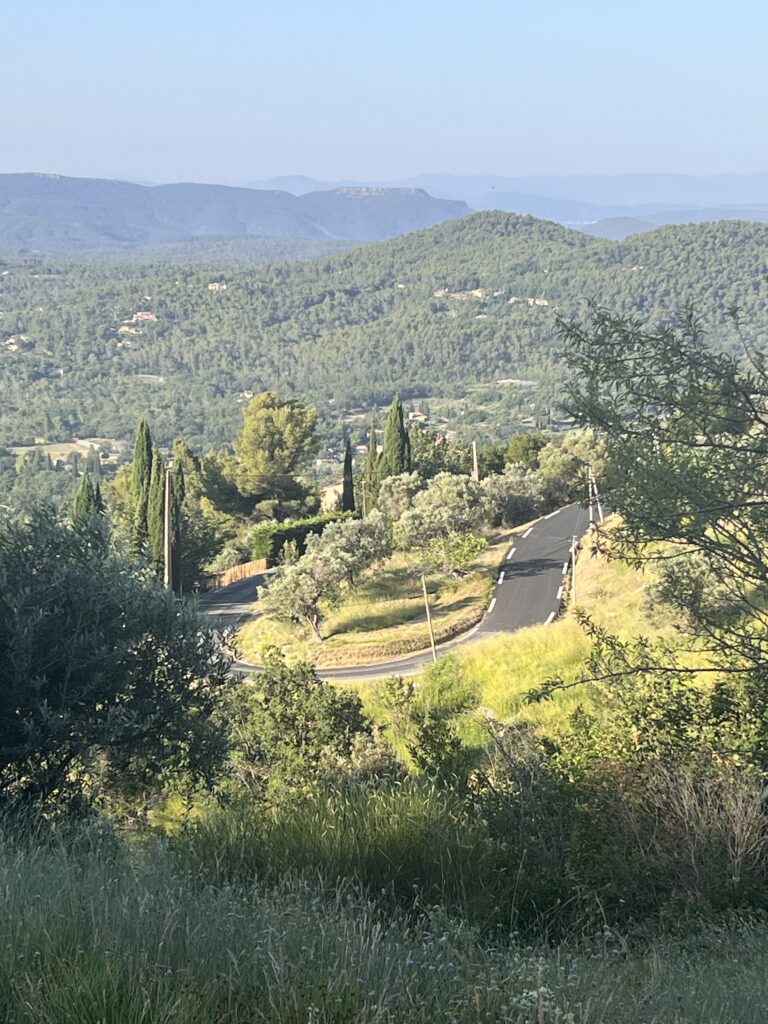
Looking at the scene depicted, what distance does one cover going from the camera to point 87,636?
780 cm

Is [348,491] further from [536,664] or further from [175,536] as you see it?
[536,664]

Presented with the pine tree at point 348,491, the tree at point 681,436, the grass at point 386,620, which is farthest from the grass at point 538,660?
the pine tree at point 348,491

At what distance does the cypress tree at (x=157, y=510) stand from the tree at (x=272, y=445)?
12698 millimetres

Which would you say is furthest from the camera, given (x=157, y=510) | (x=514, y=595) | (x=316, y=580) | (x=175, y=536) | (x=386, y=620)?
(x=157, y=510)

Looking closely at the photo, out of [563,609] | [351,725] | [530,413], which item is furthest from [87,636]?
[530,413]

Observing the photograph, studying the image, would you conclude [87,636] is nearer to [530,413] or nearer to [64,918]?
[64,918]

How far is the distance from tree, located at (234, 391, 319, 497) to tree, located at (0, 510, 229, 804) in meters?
40.3

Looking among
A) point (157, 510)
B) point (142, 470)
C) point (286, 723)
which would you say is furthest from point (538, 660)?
point (142, 470)

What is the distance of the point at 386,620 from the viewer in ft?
99.0

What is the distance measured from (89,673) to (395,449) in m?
41.2

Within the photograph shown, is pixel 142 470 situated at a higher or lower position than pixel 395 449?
higher

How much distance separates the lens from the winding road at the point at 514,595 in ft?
85.1

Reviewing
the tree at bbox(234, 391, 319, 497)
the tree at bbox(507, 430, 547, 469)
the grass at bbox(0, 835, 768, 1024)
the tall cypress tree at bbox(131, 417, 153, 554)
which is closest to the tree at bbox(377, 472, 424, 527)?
the tree at bbox(234, 391, 319, 497)

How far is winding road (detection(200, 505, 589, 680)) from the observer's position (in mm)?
25938
